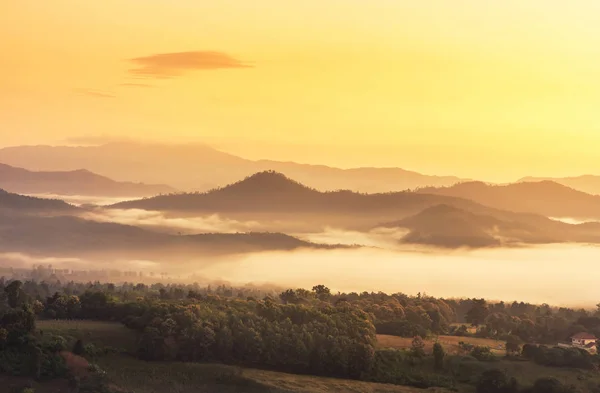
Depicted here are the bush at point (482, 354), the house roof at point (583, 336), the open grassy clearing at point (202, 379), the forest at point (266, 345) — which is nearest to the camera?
the open grassy clearing at point (202, 379)

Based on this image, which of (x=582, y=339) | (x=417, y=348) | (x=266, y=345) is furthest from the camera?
(x=582, y=339)

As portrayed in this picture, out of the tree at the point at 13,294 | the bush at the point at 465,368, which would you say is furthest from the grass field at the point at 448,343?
the tree at the point at 13,294

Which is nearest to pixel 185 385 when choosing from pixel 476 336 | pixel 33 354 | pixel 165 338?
pixel 165 338

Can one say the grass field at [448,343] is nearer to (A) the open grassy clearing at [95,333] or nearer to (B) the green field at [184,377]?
(B) the green field at [184,377]

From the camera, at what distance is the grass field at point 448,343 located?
10494 cm

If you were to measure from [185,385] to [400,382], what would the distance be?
806 inches

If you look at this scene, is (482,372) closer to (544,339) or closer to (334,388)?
(334,388)

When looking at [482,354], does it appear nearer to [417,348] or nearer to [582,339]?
[417,348]

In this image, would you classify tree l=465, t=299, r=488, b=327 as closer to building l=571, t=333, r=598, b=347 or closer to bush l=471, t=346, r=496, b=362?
building l=571, t=333, r=598, b=347

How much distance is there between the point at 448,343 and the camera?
111312 mm

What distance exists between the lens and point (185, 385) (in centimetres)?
8488

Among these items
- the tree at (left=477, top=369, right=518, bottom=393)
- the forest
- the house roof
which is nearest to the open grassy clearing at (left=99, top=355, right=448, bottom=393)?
the forest

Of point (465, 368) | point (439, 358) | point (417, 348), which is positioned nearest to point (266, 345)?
point (417, 348)

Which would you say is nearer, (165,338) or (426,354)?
(165,338)
